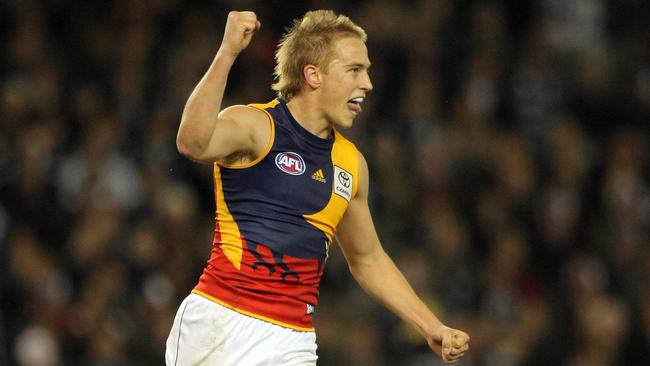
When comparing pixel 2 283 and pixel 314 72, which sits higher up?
pixel 314 72

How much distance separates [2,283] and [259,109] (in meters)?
5.03

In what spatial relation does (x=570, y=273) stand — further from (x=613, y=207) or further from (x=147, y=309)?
(x=147, y=309)

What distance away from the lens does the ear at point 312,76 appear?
16.6 feet

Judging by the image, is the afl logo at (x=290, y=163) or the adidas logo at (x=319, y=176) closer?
the afl logo at (x=290, y=163)

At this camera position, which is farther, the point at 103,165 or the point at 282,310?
the point at 103,165

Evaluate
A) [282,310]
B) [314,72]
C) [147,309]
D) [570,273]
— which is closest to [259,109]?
[314,72]

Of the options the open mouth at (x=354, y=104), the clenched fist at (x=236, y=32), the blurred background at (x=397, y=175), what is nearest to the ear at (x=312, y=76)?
the open mouth at (x=354, y=104)

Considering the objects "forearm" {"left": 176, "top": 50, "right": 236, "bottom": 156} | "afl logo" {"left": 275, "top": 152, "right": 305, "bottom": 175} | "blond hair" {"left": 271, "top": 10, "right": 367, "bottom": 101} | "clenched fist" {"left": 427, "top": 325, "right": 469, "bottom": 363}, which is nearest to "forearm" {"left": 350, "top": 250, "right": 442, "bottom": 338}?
"clenched fist" {"left": 427, "top": 325, "right": 469, "bottom": 363}

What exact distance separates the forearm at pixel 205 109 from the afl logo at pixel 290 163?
505 mm

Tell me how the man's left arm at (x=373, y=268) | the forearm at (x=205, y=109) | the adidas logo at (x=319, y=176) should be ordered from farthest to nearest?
the man's left arm at (x=373, y=268), the adidas logo at (x=319, y=176), the forearm at (x=205, y=109)

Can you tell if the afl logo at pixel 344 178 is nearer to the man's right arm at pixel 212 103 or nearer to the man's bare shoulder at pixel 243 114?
the man's bare shoulder at pixel 243 114

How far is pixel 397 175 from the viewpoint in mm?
10172

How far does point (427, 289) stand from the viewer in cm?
948

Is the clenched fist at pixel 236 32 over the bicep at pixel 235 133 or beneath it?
over
